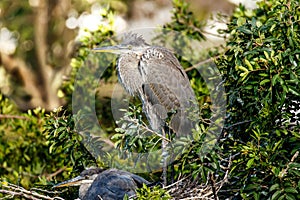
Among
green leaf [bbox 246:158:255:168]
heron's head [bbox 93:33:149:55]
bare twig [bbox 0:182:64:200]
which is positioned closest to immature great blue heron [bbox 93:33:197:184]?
heron's head [bbox 93:33:149:55]

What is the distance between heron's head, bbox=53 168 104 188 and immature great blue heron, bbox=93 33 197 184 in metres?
0.49

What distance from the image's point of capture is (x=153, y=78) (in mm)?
4125

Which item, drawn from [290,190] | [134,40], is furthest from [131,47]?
[290,190]

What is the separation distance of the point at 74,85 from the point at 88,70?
0.18 m

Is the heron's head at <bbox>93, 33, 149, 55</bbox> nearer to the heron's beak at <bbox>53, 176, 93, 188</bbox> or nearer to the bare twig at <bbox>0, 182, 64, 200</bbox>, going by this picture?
the heron's beak at <bbox>53, 176, 93, 188</bbox>

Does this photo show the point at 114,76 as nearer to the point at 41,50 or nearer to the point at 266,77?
the point at 266,77

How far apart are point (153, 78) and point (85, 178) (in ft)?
2.58

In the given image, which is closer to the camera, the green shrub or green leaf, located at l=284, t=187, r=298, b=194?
green leaf, located at l=284, t=187, r=298, b=194

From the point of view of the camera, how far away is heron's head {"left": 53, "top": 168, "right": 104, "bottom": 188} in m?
3.68

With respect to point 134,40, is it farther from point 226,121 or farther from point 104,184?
point 104,184

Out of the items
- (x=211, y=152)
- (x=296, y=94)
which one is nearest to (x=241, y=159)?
(x=211, y=152)

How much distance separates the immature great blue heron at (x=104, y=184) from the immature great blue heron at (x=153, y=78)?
0.49 meters

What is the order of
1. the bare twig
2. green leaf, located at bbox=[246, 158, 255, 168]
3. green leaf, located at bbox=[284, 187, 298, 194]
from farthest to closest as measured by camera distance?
the bare twig, green leaf, located at bbox=[246, 158, 255, 168], green leaf, located at bbox=[284, 187, 298, 194]

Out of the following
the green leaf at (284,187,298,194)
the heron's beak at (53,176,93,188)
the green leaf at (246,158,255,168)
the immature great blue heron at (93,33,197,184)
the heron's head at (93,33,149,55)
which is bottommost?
the heron's beak at (53,176,93,188)
